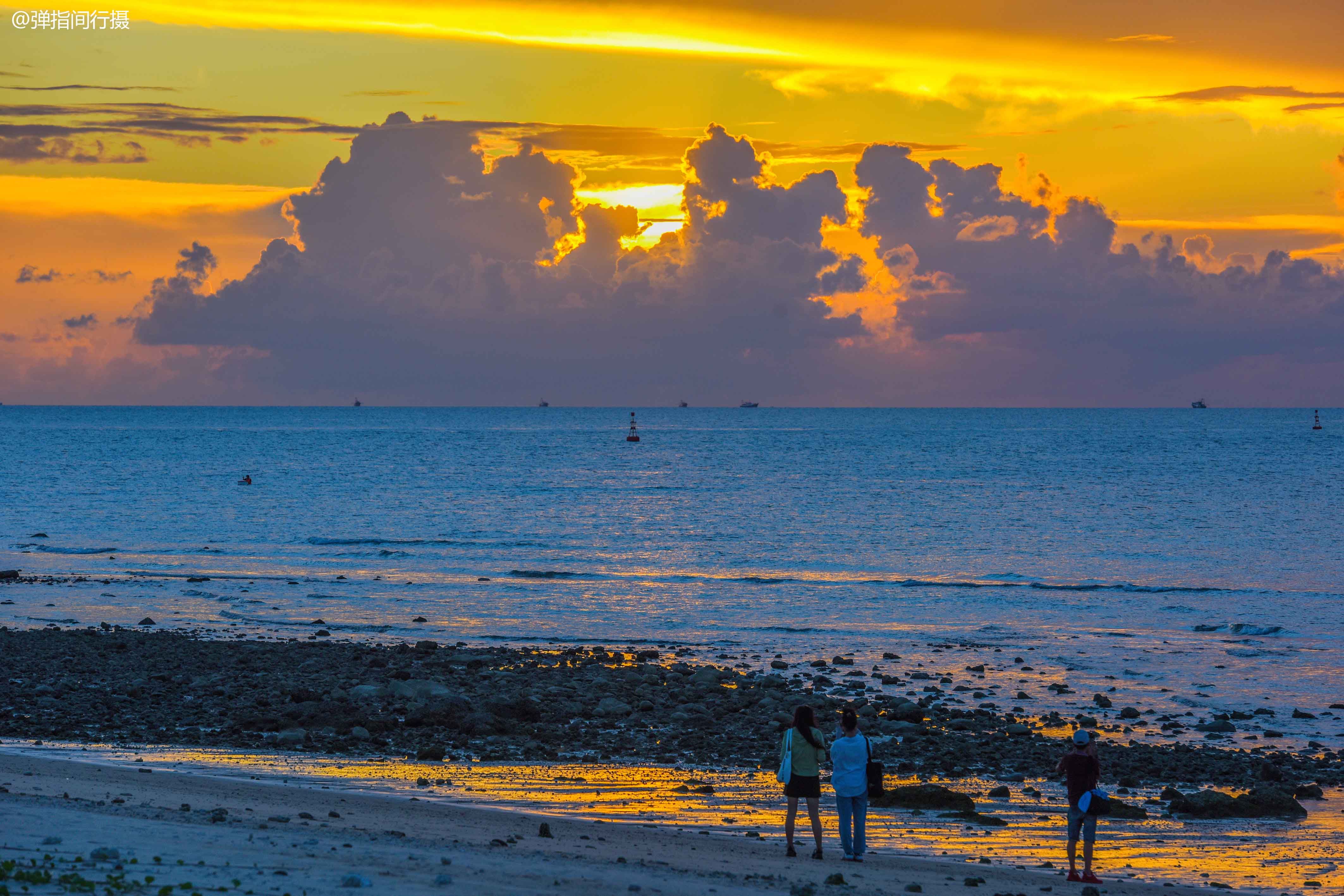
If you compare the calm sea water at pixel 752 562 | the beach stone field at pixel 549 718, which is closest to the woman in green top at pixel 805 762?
the beach stone field at pixel 549 718

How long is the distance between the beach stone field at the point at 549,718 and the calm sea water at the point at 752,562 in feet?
16.0

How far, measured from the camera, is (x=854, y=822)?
1495cm

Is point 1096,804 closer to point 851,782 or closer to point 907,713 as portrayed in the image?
point 851,782

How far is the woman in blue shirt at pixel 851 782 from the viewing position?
48.6ft

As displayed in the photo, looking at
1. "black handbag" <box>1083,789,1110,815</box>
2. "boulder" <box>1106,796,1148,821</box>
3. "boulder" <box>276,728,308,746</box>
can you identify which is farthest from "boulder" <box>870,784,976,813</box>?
"boulder" <box>276,728,308,746</box>

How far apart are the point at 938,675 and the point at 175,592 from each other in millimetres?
26171

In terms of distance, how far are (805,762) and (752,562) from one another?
36.3 metres

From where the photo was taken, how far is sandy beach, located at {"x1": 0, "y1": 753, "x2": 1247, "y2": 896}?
11.8 meters

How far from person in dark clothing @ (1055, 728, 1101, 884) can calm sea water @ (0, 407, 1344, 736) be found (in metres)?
10.4

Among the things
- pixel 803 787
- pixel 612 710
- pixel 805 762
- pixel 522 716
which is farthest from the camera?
pixel 612 710

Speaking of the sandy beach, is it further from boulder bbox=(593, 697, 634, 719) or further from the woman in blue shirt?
boulder bbox=(593, 697, 634, 719)

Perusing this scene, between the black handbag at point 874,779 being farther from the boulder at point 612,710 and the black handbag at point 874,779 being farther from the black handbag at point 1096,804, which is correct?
the boulder at point 612,710

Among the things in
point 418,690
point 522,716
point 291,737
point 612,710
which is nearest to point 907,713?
point 612,710

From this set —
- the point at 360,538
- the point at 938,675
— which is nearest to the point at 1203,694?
the point at 938,675
